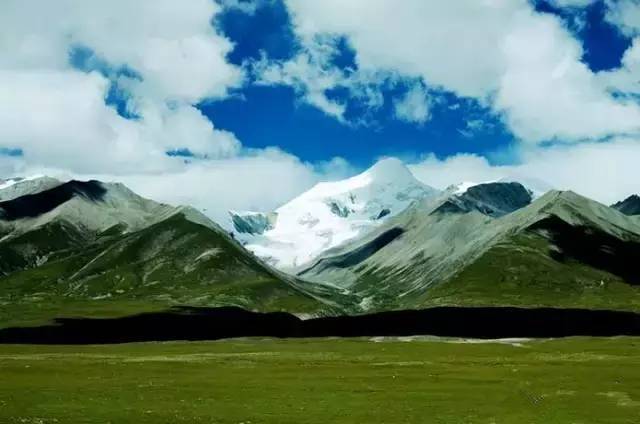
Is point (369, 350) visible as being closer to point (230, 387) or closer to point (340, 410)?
point (230, 387)

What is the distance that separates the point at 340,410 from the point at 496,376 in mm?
31890

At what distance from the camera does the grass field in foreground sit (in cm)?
5744

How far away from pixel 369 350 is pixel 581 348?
39882 millimetres

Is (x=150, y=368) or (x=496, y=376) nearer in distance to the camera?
(x=496, y=376)

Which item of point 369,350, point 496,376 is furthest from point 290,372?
point 369,350

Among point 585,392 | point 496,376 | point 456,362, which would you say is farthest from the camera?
point 456,362

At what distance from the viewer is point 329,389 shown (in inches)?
2968

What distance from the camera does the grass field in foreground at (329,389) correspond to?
5744 cm

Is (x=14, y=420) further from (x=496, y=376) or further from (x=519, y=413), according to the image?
(x=496, y=376)

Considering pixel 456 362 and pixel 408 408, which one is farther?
pixel 456 362

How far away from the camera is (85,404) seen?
62.3 metres

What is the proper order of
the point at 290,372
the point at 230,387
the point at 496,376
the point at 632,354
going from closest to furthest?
the point at 230,387 → the point at 496,376 → the point at 290,372 → the point at 632,354

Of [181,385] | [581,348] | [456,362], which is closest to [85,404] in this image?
[181,385]

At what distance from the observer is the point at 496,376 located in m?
86.0
